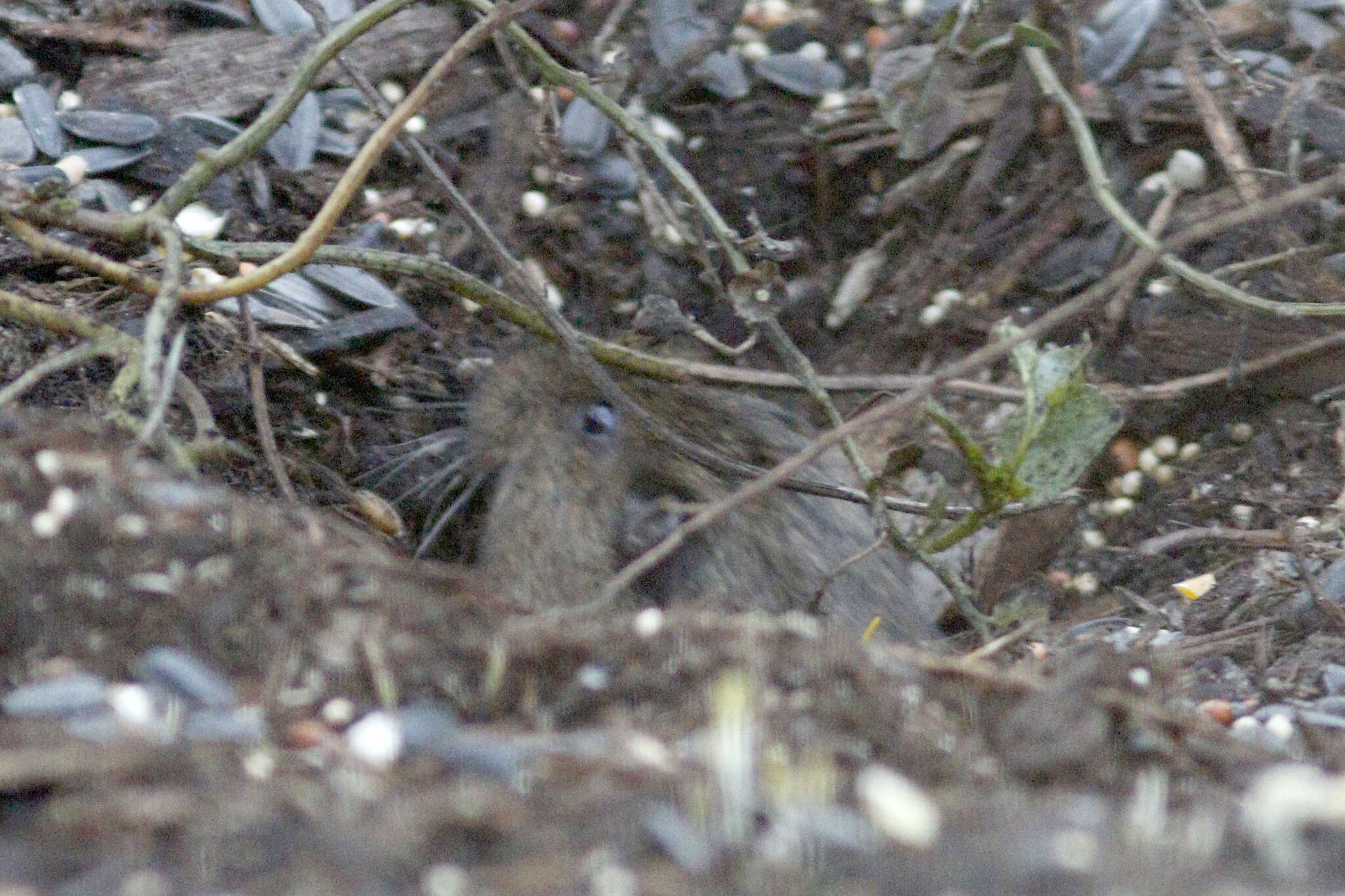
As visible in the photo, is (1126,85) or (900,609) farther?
(1126,85)

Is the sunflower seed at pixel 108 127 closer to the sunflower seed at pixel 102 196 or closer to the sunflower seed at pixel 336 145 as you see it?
the sunflower seed at pixel 102 196

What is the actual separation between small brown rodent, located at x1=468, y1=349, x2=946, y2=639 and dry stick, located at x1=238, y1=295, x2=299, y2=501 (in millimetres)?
362

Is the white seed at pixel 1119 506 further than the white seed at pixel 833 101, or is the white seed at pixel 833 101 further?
the white seed at pixel 833 101

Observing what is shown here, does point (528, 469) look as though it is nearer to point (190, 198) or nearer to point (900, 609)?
point (900, 609)

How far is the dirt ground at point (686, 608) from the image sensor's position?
0.95 m

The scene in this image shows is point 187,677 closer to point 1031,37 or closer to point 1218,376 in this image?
point 1031,37

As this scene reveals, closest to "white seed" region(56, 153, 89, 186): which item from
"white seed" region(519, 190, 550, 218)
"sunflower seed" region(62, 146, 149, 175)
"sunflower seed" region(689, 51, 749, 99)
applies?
"sunflower seed" region(62, 146, 149, 175)

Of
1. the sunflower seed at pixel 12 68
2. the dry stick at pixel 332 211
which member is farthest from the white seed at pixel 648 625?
the sunflower seed at pixel 12 68

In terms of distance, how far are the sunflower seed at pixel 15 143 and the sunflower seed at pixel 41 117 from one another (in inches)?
0.4

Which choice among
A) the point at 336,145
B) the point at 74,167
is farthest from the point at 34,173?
the point at 336,145

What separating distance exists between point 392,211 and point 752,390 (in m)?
0.77

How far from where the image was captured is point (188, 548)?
4.12 ft

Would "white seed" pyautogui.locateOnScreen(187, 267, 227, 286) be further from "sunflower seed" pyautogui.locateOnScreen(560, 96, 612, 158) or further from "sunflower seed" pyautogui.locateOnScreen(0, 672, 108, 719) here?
"sunflower seed" pyautogui.locateOnScreen(0, 672, 108, 719)

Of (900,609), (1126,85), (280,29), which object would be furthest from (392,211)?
(1126,85)
